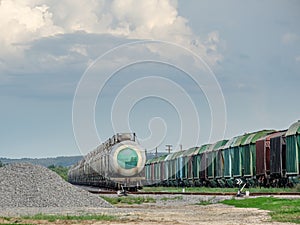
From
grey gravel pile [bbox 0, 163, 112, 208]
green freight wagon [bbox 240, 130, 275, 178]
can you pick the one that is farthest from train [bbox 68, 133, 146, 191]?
grey gravel pile [bbox 0, 163, 112, 208]

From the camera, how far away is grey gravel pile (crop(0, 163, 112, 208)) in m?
34.8

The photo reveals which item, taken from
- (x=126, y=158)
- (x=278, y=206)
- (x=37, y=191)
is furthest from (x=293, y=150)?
(x=37, y=191)

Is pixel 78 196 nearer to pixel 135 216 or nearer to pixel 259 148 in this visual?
pixel 135 216

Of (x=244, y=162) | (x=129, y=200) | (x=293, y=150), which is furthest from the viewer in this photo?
(x=244, y=162)

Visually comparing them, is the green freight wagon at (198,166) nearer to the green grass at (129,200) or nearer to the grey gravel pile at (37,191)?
the green grass at (129,200)

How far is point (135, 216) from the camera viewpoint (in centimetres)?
2698

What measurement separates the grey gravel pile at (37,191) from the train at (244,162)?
1176 cm

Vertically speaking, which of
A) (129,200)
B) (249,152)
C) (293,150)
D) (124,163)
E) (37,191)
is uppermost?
(249,152)

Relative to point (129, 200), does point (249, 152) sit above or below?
above

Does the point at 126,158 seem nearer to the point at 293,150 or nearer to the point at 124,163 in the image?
the point at 124,163

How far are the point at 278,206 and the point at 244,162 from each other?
83.7 ft

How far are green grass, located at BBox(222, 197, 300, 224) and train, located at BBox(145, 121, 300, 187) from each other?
9938 millimetres

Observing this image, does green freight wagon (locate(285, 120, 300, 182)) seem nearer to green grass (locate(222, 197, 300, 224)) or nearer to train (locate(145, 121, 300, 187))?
train (locate(145, 121, 300, 187))

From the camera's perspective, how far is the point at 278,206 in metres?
30.2
